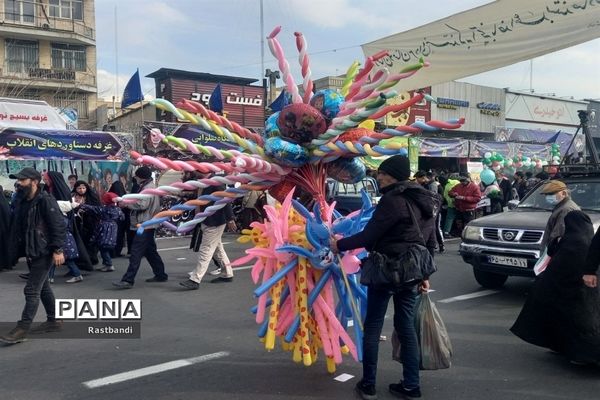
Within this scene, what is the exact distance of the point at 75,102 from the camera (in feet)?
101

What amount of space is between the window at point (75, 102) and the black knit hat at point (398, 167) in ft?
99.3

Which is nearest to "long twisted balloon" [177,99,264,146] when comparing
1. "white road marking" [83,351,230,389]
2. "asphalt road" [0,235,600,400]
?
"asphalt road" [0,235,600,400]

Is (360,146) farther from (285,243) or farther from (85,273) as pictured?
(85,273)

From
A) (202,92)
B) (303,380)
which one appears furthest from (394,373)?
(202,92)

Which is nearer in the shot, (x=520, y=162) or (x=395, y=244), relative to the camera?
(x=395, y=244)

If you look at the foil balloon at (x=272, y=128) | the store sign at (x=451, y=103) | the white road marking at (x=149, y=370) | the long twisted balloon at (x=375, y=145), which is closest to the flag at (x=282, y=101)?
the foil balloon at (x=272, y=128)

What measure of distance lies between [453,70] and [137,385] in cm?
466

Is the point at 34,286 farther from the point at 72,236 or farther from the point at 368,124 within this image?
the point at 368,124

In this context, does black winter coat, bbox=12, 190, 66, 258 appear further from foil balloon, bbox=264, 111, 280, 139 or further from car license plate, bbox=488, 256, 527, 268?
car license plate, bbox=488, 256, 527, 268

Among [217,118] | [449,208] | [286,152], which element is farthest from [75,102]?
[286,152]

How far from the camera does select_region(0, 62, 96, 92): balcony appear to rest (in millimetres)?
28347

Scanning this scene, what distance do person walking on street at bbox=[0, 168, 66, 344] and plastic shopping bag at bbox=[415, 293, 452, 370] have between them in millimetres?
3518

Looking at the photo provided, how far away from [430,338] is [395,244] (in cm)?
84

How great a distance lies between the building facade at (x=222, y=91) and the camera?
1088 inches
